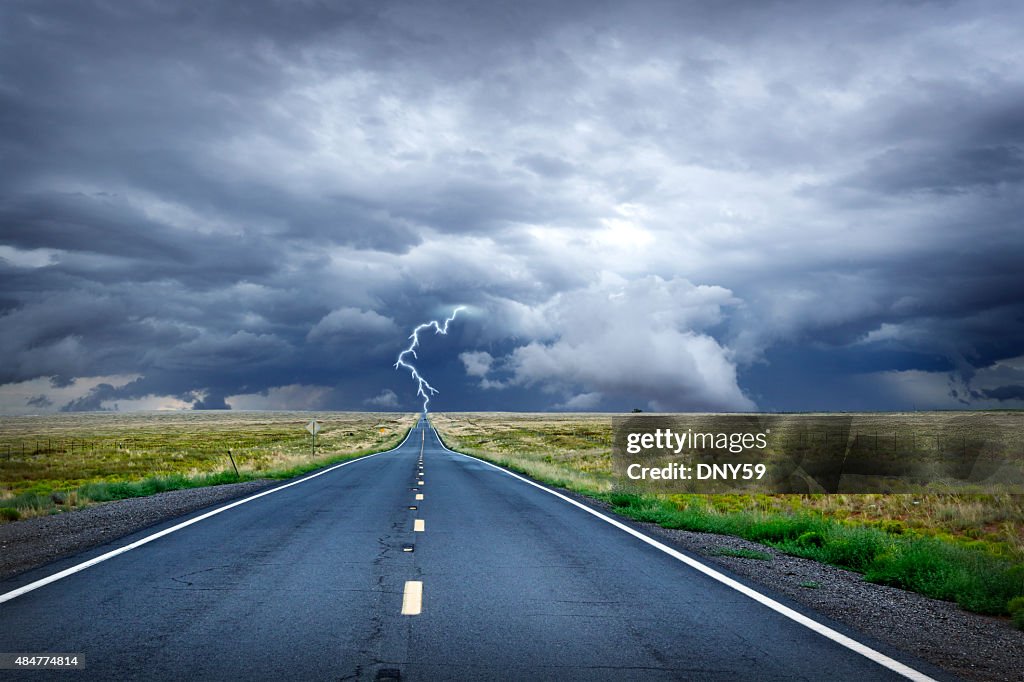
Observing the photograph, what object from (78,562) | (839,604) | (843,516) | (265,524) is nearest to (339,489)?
(265,524)

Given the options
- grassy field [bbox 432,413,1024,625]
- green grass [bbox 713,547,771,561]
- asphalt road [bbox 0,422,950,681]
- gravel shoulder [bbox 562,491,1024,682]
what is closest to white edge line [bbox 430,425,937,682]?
asphalt road [bbox 0,422,950,681]

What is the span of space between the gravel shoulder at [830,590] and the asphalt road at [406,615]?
51cm

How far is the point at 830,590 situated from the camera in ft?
26.9

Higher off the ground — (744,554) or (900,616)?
(900,616)

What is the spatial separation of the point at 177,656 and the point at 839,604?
623 centimetres

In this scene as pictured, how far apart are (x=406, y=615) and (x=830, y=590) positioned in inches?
192

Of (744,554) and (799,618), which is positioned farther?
(744,554)

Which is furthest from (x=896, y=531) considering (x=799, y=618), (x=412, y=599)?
(x=412, y=599)

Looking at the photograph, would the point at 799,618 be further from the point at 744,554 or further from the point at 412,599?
the point at 744,554

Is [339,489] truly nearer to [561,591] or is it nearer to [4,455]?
[561,591]
